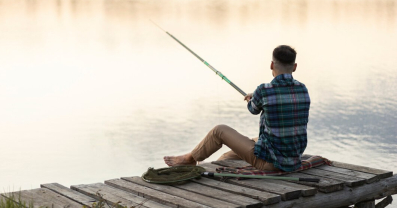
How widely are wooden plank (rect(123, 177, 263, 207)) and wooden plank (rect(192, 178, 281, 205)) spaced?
1.6 inches

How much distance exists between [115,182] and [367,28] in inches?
589

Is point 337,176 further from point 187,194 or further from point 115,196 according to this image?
point 115,196

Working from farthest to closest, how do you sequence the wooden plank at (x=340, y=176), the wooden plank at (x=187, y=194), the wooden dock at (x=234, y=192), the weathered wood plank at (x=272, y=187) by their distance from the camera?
the wooden plank at (x=340, y=176) → the weathered wood plank at (x=272, y=187) → the wooden dock at (x=234, y=192) → the wooden plank at (x=187, y=194)

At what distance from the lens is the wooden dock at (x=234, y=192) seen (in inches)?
171

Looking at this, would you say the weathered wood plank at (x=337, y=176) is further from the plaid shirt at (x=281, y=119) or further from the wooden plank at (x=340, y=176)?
the plaid shirt at (x=281, y=119)

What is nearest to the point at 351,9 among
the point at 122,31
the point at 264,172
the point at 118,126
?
the point at 122,31

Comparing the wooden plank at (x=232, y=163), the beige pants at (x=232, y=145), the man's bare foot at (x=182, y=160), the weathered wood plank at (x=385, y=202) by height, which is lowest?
the weathered wood plank at (x=385, y=202)

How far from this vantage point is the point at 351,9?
24188 mm

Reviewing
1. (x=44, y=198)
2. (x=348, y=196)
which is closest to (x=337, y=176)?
(x=348, y=196)

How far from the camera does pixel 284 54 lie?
4.75 m

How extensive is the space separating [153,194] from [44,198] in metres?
0.66

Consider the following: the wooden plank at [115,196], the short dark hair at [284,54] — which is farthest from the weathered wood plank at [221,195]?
the short dark hair at [284,54]

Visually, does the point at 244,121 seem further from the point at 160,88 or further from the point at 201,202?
the point at 201,202

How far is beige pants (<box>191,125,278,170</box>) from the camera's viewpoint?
16.3 feet
